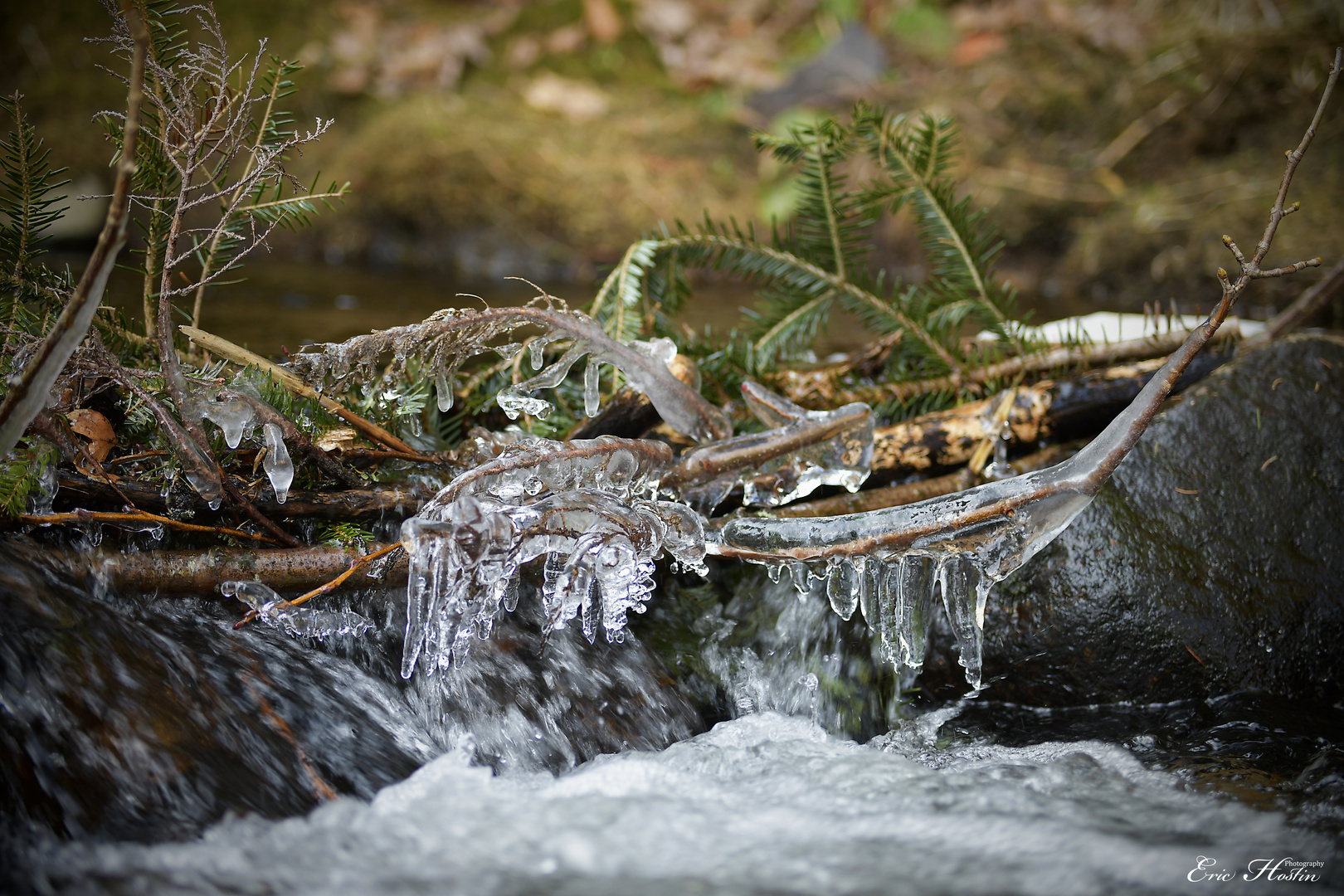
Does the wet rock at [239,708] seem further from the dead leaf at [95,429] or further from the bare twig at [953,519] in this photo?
the bare twig at [953,519]

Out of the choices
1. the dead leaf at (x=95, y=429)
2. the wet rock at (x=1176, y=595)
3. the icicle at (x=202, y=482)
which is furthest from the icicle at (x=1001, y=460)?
the dead leaf at (x=95, y=429)

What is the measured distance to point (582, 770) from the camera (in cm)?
171

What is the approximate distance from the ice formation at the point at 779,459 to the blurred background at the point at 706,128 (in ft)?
7.98

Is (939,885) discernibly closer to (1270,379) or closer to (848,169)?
(1270,379)

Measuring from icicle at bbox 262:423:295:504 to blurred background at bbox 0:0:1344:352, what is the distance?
2.27 metres

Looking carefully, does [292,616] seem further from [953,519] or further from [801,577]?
[953,519]

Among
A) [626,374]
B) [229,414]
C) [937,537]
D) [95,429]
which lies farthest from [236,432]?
[937,537]

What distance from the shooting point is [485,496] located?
1.70 meters

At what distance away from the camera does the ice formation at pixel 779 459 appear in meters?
2.00

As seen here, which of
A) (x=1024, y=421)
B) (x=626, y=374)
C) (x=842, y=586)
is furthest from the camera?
(x=1024, y=421)

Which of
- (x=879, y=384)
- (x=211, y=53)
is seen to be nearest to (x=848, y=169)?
(x=879, y=384)

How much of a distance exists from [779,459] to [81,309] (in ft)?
4.68

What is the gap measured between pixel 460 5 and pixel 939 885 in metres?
9.68

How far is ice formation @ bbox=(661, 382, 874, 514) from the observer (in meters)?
2.00
